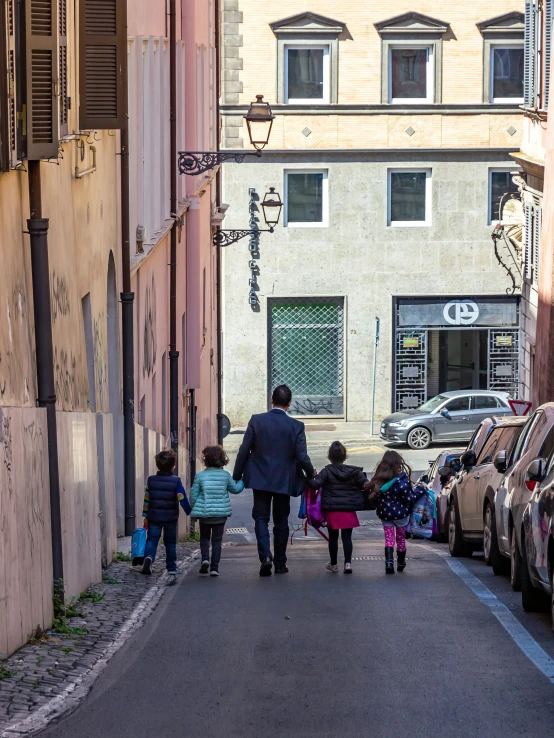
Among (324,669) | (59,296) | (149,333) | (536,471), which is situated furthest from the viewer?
(149,333)

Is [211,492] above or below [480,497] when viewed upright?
above

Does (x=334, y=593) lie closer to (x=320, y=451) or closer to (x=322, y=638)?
(x=322, y=638)

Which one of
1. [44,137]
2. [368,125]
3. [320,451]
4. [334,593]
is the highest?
[368,125]

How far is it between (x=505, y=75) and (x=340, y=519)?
98.9 feet

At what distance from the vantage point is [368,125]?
4200cm

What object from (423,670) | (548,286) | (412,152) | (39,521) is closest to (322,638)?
(423,670)

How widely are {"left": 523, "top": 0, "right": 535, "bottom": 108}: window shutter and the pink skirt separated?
2274 cm

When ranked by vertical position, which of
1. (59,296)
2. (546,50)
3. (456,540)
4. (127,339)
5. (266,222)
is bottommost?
(456,540)

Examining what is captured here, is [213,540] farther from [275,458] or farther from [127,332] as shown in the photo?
[127,332]

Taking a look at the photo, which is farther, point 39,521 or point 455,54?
point 455,54

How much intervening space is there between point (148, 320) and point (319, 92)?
23.0 meters

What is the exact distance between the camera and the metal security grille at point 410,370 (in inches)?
1661

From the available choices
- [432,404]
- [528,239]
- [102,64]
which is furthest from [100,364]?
[432,404]

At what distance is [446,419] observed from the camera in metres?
38.8
